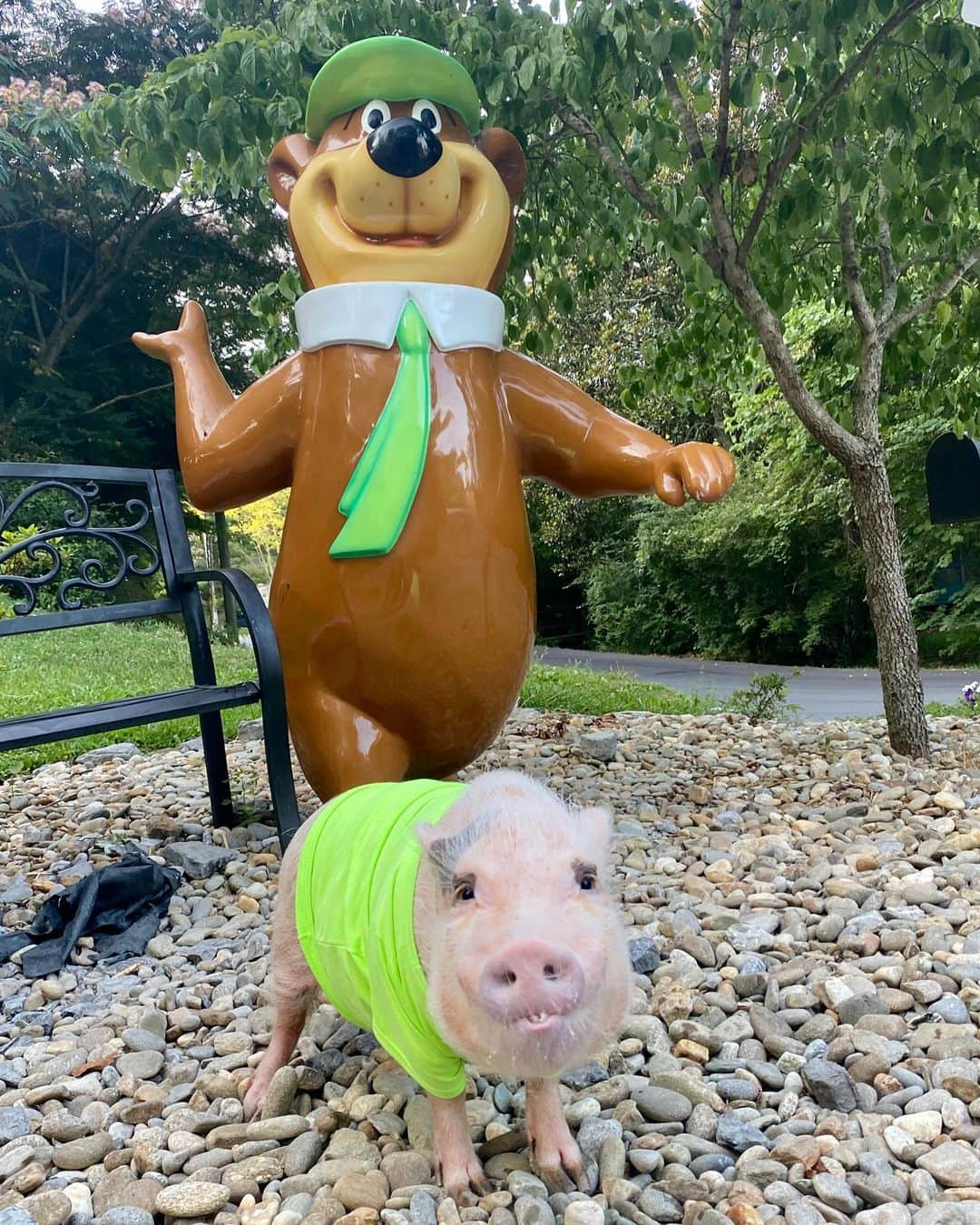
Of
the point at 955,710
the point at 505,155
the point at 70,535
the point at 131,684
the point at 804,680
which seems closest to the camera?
the point at 505,155

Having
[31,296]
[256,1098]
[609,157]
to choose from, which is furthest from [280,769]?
[31,296]

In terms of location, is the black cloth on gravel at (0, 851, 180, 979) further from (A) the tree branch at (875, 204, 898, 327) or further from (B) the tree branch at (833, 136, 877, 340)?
(A) the tree branch at (875, 204, 898, 327)

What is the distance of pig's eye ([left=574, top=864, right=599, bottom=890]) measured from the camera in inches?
43.4

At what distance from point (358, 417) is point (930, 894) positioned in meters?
1.69

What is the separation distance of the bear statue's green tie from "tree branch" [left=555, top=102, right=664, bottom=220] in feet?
4.20

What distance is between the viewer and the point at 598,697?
579 centimetres

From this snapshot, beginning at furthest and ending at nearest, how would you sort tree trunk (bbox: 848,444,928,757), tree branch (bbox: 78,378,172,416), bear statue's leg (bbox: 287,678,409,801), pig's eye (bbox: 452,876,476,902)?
tree branch (bbox: 78,378,172,416)
tree trunk (bbox: 848,444,928,757)
bear statue's leg (bbox: 287,678,409,801)
pig's eye (bbox: 452,876,476,902)

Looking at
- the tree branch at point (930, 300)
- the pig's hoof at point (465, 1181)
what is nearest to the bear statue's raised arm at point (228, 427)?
the pig's hoof at point (465, 1181)

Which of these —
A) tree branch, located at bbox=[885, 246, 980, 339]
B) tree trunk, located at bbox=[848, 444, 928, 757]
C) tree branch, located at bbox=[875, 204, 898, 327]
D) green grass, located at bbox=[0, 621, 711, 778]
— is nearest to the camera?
tree trunk, located at bbox=[848, 444, 928, 757]

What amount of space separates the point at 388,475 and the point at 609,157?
157cm

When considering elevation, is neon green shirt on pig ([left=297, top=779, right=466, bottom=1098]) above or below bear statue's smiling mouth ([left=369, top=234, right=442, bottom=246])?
below

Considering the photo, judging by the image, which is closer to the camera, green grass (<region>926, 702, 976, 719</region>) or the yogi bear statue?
the yogi bear statue

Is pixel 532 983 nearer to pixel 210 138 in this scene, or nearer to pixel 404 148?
pixel 404 148

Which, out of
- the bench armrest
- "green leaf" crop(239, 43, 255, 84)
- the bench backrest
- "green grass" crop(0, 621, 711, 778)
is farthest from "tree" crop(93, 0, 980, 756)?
"green grass" crop(0, 621, 711, 778)
